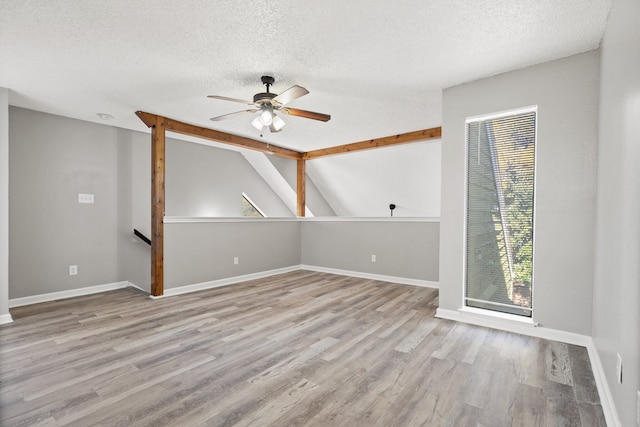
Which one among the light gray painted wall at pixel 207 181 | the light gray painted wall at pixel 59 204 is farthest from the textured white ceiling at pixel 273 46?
the light gray painted wall at pixel 207 181

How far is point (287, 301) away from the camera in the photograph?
12.9ft

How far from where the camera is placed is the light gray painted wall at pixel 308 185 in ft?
23.6

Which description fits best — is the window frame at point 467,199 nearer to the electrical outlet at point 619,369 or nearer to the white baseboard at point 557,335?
the white baseboard at point 557,335

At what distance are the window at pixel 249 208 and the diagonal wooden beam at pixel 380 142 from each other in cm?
182

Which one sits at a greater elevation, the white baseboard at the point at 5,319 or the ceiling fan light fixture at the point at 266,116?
the ceiling fan light fixture at the point at 266,116

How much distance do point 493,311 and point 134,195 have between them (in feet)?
16.7

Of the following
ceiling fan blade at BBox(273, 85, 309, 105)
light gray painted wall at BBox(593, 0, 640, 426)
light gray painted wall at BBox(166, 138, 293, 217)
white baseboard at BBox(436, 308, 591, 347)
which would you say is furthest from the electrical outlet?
light gray painted wall at BBox(166, 138, 293, 217)

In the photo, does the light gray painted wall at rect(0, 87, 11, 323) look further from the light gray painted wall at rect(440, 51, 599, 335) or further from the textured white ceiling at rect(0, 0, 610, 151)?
the light gray painted wall at rect(440, 51, 599, 335)

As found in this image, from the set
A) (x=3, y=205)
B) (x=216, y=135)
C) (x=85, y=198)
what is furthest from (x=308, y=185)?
(x=3, y=205)

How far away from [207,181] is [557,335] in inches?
232

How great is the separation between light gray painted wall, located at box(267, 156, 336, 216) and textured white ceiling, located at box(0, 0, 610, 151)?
3400mm

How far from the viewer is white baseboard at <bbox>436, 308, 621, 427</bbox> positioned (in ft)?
5.61

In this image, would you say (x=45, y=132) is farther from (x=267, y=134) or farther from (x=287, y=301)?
(x=287, y=301)

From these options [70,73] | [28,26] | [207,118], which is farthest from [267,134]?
[28,26]
